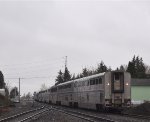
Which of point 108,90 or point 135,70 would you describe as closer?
point 108,90

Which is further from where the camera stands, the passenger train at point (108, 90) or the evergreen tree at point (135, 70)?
the evergreen tree at point (135, 70)

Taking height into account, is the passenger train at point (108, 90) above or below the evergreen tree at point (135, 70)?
below

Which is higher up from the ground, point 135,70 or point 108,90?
point 135,70

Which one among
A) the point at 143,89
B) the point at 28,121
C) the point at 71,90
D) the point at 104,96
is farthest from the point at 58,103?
the point at 28,121

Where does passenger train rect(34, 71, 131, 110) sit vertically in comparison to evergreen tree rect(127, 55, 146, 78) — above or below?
below

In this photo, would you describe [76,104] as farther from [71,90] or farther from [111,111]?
[111,111]

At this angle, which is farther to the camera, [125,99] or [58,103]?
[58,103]

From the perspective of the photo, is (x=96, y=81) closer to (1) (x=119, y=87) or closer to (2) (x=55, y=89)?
(1) (x=119, y=87)

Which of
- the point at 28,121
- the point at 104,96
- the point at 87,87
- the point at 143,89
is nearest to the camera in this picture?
the point at 28,121

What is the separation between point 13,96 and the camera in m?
101

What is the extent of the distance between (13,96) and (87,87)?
203 ft

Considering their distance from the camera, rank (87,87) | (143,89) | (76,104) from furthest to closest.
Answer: (143,89) → (76,104) → (87,87)

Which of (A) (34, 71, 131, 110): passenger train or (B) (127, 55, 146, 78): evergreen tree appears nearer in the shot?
(A) (34, 71, 131, 110): passenger train

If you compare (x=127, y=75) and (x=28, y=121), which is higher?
(x=127, y=75)
